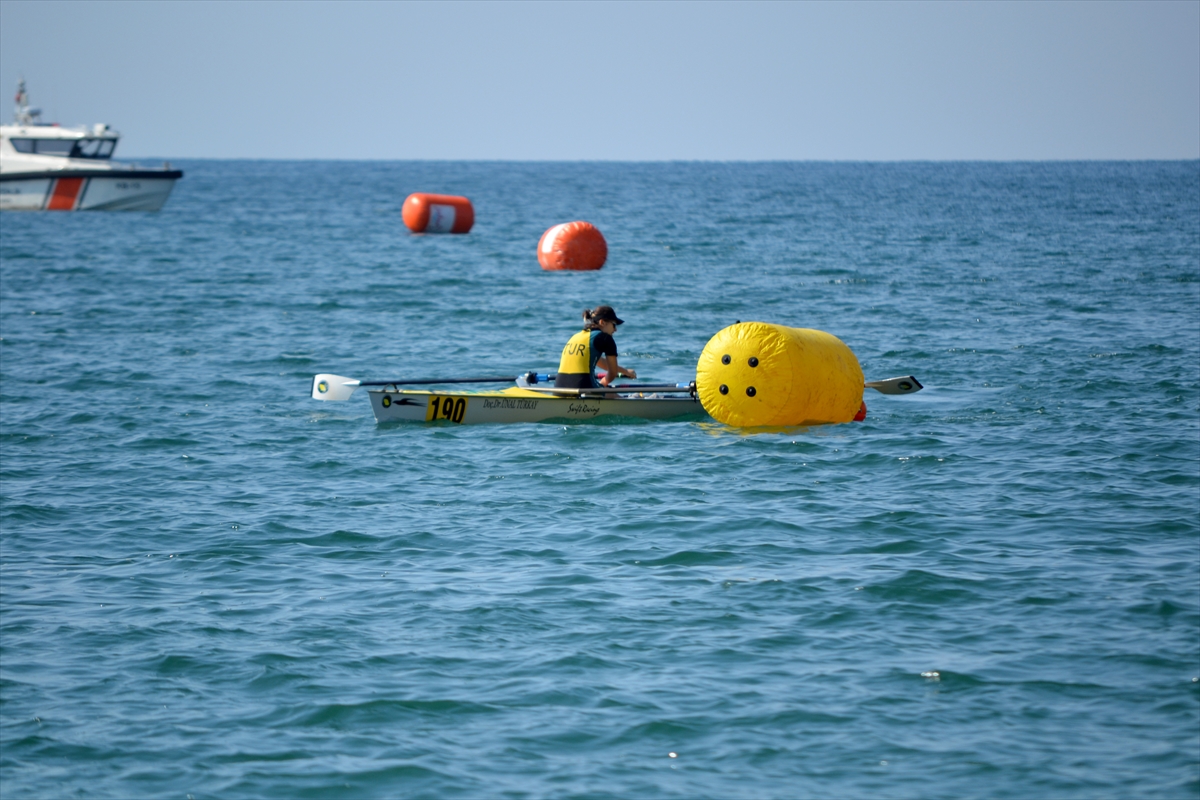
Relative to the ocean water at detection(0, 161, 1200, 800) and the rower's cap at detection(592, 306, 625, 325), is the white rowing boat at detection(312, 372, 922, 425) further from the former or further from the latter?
the rower's cap at detection(592, 306, 625, 325)

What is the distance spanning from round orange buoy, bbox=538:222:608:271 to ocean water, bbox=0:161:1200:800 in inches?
558

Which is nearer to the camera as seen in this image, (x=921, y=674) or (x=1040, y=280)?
(x=921, y=674)

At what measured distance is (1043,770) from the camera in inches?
265

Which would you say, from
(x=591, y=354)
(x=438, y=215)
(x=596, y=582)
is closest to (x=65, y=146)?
(x=438, y=215)

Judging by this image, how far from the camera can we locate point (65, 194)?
55.0 meters

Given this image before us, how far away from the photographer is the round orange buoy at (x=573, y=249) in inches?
1481

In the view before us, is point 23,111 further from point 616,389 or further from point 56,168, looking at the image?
point 616,389

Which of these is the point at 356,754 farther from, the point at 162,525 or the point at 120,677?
the point at 162,525

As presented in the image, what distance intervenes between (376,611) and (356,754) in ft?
7.24

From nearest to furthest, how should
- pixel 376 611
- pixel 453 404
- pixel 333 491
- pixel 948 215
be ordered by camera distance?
pixel 376 611
pixel 333 491
pixel 453 404
pixel 948 215

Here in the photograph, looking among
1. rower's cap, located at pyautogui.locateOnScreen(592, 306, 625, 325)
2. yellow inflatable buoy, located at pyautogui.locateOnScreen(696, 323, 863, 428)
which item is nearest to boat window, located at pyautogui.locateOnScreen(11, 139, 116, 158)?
rower's cap, located at pyautogui.locateOnScreen(592, 306, 625, 325)

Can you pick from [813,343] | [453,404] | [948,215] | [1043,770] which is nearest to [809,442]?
[813,343]

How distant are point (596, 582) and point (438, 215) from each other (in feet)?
150

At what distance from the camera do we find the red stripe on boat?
54253mm
